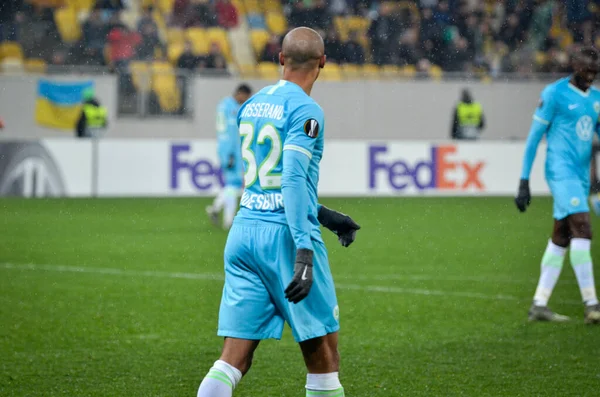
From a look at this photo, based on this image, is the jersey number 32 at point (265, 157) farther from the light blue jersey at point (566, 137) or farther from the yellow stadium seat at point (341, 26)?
the yellow stadium seat at point (341, 26)

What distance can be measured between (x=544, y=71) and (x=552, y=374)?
20703 millimetres

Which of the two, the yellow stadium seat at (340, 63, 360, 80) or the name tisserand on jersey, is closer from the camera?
the name tisserand on jersey

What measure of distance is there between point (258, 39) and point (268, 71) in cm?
195

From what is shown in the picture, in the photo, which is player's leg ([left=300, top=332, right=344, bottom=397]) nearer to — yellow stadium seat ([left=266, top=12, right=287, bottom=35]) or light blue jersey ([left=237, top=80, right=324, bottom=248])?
light blue jersey ([left=237, top=80, right=324, bottom=248])

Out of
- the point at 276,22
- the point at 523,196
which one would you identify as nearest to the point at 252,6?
the point at 276,22

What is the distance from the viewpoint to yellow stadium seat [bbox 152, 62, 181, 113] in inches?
880

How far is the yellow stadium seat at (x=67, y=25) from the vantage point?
79.1ft

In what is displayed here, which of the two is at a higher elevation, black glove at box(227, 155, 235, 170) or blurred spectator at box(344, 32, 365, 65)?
blurred spectator at box(344, 32, 365, 65)

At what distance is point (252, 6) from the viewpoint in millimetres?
26734

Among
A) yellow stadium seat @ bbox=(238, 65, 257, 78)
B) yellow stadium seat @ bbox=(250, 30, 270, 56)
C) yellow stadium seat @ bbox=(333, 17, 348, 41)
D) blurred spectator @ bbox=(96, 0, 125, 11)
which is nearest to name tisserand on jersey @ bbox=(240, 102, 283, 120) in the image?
yellow stadium seat @ bbox=(238, 65, 257, 78)

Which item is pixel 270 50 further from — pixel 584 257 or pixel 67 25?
pixel 584 257

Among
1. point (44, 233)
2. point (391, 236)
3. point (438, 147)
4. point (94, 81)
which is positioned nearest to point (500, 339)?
point (391, 236)

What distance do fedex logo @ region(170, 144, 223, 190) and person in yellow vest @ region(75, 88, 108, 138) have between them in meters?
2.53

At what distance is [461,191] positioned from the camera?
21719 mm
